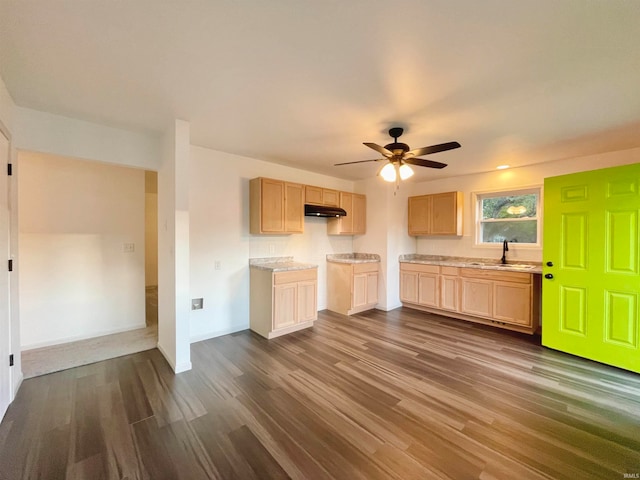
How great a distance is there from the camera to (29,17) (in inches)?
54.8

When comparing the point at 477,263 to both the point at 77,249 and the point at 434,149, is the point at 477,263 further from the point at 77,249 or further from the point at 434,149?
the point at 77,249

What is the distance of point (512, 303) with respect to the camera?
391cm

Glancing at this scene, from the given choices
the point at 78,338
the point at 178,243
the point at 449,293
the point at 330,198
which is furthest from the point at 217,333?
the point at 449,293

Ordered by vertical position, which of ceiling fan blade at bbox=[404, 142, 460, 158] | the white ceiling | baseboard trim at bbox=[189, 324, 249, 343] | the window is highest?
the white ceiling

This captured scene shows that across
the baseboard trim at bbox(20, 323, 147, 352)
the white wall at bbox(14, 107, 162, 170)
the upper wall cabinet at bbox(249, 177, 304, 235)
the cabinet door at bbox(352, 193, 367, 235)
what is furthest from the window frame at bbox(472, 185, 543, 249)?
the baseboard trim at bbox(20, 323, 147, 352)

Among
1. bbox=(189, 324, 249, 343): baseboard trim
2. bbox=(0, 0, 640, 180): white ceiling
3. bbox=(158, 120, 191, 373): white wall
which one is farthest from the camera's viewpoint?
bbox=(189, 324, 249, 343): baseboard trim

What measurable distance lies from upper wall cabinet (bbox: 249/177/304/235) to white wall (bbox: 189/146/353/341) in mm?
206

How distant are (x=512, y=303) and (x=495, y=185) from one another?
196 cm

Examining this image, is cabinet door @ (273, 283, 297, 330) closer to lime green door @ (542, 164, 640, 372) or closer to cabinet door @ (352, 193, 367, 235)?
cabinet door @ (352, 193, 367, 235)

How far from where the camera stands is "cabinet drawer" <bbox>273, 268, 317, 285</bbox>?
11.9 feet

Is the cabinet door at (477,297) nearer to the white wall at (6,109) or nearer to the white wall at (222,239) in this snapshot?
the white wall at (222,239)

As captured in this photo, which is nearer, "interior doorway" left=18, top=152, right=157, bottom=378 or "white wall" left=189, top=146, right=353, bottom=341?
"interior doorway" left=18, top=152, right=157, bottom=378

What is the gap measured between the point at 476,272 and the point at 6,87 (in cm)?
568

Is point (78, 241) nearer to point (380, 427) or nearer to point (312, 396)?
point (312, 396)
